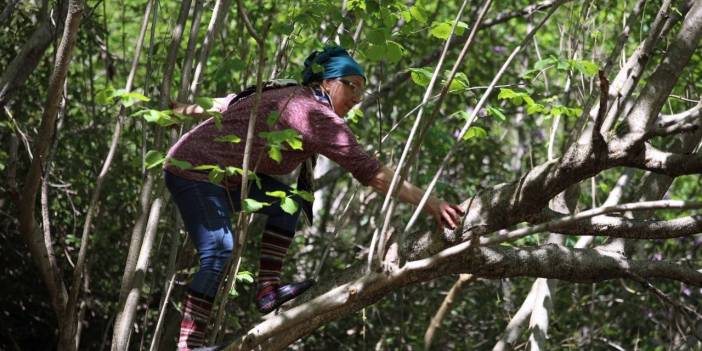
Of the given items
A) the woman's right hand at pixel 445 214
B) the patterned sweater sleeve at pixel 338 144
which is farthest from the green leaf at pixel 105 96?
the woman's right hand at pixel 445 214

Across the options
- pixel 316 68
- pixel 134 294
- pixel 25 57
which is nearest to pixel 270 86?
pixel 316 68

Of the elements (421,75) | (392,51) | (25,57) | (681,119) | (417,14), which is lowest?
(681,119)

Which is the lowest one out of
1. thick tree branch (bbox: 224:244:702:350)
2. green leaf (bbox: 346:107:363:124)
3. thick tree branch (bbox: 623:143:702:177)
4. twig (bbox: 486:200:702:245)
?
thick tree branch (bbox: 224:244:702:350)

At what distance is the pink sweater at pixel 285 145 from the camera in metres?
2.99

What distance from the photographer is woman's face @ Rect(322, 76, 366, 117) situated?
327 centimetres

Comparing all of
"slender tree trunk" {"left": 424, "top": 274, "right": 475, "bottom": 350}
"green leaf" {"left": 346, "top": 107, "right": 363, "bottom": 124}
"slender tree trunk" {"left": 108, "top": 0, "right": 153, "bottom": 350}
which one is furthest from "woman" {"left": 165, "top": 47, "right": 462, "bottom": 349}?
"slender tree trunk" {"left": 424, "top": 274, "right": 475, "bottom": 350}

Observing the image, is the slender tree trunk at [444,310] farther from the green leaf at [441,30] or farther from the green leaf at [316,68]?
the green leaf at [316,68]

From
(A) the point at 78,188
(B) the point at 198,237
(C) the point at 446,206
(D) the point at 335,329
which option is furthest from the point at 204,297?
(D) the point at 335,329

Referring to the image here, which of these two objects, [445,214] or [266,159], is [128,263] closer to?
[266,159]

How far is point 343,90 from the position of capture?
3279mm

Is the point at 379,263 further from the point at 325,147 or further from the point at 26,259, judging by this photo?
the point at 26,259

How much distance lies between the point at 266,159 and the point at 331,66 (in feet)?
1.34

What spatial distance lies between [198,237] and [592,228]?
1309 millimetres

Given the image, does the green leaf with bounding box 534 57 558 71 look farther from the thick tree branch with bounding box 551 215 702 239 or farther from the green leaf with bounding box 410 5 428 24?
the thick tree branch with bounding box 551 215 702 239
